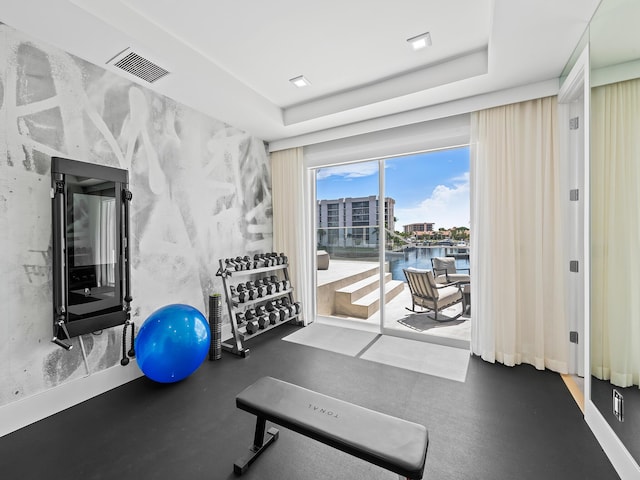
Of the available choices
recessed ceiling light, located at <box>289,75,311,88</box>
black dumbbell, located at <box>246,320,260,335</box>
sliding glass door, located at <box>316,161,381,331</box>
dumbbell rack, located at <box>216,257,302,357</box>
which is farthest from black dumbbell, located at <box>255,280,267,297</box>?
recessed ceiling light, located at <box>289,75,311,88</box>

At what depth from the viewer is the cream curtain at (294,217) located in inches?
168

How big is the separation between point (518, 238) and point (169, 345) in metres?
3.30

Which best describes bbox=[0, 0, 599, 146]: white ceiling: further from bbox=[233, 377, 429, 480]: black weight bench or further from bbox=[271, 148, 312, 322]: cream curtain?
bbox=[233, 377, 429, 480]: black weight bench

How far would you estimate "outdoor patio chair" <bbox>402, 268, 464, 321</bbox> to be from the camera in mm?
3576

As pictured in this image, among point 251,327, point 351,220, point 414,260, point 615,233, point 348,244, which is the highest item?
point 351,220

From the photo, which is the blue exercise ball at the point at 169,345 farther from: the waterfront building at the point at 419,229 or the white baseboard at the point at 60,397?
the waterfront building at the point at 419,229

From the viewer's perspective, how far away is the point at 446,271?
Result: 363 cm

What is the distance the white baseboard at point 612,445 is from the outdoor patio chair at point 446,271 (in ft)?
5.51

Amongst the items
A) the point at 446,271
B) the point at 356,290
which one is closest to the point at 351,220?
the point at 356,290

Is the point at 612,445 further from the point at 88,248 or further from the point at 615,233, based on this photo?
the point at 88,248

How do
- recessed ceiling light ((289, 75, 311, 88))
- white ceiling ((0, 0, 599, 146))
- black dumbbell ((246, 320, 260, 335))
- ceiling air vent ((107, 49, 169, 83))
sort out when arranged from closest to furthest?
white ceiling ((0, 0, 599, 146))
ceiling air vent ((107, 49, 169, 83))
recessed ceiling light ((289, 75, 311, 88))
black dumbbell ((246, 320, 260, 335))

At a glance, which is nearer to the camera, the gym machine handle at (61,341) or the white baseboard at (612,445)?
the white baseboard at (612,445)

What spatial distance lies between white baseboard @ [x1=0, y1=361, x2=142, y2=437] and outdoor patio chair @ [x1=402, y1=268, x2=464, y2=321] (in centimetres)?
315

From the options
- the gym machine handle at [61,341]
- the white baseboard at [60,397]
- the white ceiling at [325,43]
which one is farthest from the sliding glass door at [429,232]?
the gym machine handle at [61,341]
